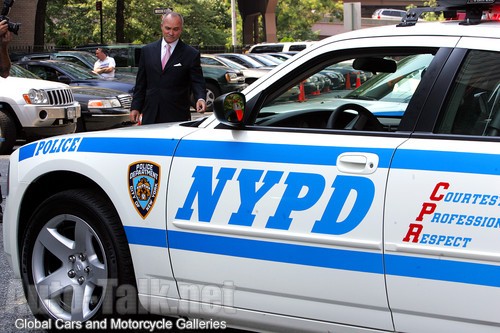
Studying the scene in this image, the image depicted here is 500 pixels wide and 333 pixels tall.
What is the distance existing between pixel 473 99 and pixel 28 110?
35.3 feet

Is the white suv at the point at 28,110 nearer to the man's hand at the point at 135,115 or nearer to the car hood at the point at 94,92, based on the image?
the car hood at the point at 94,92

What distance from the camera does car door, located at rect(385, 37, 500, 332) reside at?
3275 mm

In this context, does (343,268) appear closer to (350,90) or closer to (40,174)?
(350,90)

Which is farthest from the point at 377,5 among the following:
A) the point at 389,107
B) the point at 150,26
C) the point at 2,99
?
the point at 389,107

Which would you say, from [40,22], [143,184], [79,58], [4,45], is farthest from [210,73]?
[143,184]

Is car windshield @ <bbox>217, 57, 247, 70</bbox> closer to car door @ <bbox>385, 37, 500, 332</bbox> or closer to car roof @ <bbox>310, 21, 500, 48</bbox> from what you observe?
car roof @ <bbox>310, 21, 500, 48</bbox>

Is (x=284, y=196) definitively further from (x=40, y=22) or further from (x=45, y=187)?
(x=40, y=22)

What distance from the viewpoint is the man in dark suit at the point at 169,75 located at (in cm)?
688

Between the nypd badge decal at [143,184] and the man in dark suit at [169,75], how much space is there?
2701 mm

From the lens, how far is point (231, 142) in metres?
3.98

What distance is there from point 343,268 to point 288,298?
0.34m

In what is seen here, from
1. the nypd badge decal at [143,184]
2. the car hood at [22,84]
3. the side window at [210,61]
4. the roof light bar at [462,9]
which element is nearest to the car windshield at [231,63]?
the side window at [210,61]

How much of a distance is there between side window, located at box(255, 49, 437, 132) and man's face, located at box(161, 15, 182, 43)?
248cm

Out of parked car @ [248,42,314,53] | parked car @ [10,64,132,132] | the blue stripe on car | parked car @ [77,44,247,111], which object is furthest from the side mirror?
parked car @ [248,42,314,53]
